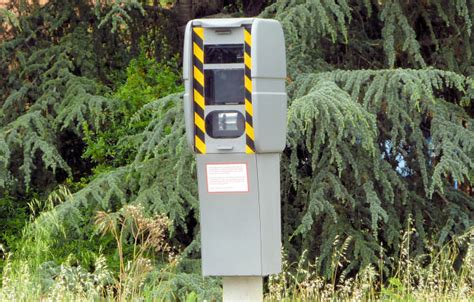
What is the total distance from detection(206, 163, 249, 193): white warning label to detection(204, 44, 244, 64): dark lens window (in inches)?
21.0

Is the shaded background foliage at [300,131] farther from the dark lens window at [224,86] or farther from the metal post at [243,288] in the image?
the metal post at [243,288]

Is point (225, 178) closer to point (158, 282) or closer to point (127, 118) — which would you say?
point (158, 282)

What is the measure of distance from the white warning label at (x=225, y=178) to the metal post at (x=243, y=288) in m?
0.47

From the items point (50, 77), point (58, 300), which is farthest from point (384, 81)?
point (50, 77)

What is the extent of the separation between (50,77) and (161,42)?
5.08 feet

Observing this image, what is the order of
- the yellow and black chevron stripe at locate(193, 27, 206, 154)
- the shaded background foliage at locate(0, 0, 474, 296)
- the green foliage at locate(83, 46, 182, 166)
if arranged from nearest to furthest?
the yellow and black chevron stripe at locate(193, 27, 206, 154)
the shaded background foliage at locate(0, 0, 474, 296)
the green foliage at locate(83, 46, 182, 166)

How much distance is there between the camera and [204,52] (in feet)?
17.1

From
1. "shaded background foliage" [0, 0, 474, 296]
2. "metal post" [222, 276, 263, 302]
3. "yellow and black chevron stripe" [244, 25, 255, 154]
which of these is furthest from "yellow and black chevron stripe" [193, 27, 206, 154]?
"shaded background foliage" [0, 0, 474, 296]

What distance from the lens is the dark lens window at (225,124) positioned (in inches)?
202

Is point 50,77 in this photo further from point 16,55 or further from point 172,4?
point 172,4

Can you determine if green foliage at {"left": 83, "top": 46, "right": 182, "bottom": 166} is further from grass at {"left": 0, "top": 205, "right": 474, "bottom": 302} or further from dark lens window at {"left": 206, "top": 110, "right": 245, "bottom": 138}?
dark lens window at {"left": 206, "top": 110, "right": 245, "bottom": 138}

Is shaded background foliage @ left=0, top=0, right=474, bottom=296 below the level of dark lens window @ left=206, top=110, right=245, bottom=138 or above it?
below

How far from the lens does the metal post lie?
5.21 metres

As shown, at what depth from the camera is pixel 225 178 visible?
16.9 feet
